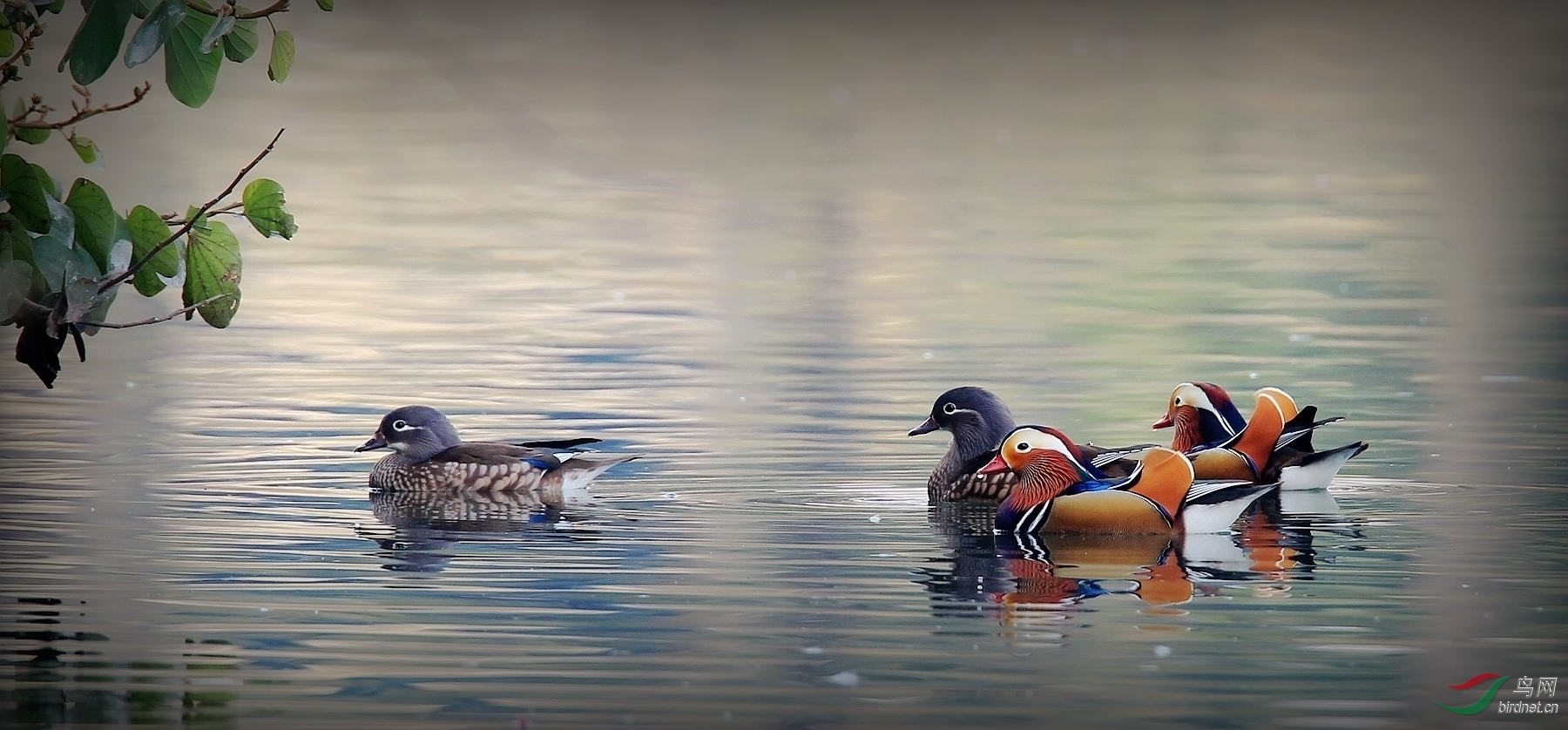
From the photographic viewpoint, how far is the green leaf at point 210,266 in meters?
7.06

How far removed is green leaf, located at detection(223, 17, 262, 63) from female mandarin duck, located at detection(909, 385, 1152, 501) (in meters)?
3.69

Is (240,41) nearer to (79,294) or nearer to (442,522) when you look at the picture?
(79,294)

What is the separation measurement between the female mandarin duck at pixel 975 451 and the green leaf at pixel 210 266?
3.40 metres

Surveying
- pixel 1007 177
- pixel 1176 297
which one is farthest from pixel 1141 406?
pixel 1007 177

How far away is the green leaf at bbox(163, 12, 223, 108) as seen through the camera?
6.55 m

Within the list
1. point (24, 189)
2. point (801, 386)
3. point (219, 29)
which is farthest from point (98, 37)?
point (801, 386)

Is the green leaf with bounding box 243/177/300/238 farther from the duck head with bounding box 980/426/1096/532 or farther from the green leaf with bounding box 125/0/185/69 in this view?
the duck head with bounding box 980/426/1096/532

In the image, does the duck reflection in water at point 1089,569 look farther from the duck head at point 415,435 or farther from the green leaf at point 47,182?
the green leaf at point 47,182

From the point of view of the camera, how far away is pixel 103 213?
671 cm

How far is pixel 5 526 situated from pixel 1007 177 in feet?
47.4

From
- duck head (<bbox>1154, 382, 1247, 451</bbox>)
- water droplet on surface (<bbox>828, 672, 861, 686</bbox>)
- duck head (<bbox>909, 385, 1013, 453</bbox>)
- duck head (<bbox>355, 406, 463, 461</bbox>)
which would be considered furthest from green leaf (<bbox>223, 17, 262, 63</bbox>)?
duck head (<bbox>1154, 382, 1247, 451</bbox>)

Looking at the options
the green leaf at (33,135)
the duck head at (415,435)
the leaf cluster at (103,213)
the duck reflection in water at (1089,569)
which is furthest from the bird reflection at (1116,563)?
the green leaf at (33,135)

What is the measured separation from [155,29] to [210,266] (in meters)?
0.97

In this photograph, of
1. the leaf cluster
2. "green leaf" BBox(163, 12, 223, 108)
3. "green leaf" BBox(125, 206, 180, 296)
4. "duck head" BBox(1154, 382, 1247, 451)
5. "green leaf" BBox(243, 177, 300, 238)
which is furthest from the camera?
"duck head" BBox(1154, 382, 1247, 451)
